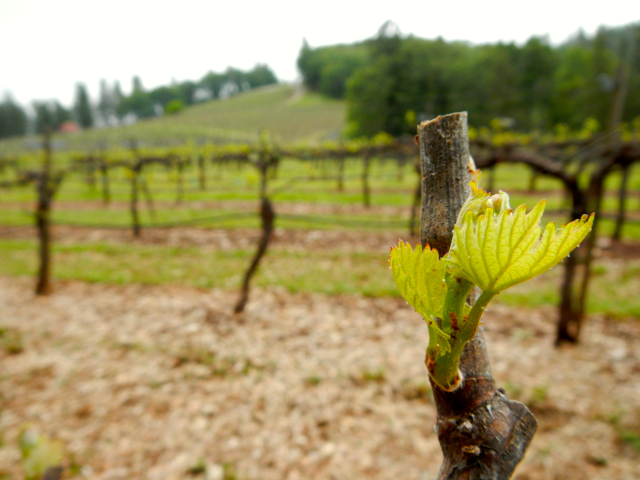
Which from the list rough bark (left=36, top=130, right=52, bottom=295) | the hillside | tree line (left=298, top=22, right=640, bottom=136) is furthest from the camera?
the hillside

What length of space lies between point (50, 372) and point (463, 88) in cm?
434

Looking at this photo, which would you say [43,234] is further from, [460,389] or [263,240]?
[460,389]

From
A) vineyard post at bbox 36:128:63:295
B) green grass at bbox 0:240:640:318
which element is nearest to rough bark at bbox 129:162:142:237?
green grass at bbox 0:240:640:318

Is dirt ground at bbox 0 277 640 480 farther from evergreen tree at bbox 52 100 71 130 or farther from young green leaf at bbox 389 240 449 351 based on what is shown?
evergreen tree at bbox 52 100 71 130

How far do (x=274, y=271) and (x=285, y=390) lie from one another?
3.00 m

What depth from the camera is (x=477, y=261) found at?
371mm

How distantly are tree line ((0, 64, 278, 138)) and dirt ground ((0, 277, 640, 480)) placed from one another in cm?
3694

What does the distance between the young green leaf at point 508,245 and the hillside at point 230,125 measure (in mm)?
25402

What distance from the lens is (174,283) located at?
18.6 ft

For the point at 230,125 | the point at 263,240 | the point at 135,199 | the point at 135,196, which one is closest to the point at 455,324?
the point at 263,240

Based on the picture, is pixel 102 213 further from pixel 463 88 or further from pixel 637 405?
pixel 637 405

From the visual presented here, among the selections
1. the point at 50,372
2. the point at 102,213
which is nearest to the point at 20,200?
the point at 102,213

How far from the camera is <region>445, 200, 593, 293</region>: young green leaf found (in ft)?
1.18

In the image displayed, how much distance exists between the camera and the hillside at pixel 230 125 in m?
30.4
